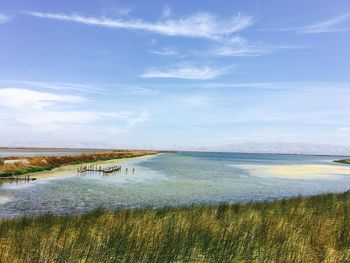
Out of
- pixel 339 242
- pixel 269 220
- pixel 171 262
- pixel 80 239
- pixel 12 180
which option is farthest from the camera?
pixel 12 180

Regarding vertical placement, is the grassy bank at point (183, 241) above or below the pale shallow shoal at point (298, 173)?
above

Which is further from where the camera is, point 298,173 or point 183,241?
point 298,173

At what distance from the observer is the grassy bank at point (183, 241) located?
23.1 ft

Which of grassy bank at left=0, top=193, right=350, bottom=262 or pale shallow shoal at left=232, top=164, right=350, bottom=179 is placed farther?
pale shallow shoal at left=232, top=164, right=350, bottom=179

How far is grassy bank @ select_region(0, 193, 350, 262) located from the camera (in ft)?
23.1

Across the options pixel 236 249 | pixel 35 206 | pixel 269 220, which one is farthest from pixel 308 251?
pixel 35 206

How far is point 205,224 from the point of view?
1017 centimetres

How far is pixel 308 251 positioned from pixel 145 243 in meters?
3.81

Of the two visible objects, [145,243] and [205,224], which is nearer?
[145,243]

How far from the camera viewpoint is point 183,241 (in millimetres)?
8234

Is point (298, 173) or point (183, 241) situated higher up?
point (183, 241)

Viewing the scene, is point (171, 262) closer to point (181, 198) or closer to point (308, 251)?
point (308, 251)

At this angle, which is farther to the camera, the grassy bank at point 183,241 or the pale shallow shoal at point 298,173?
the pale shallow shoal at point 298,173

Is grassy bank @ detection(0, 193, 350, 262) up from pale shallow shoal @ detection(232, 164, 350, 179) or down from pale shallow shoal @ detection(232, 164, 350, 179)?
up
